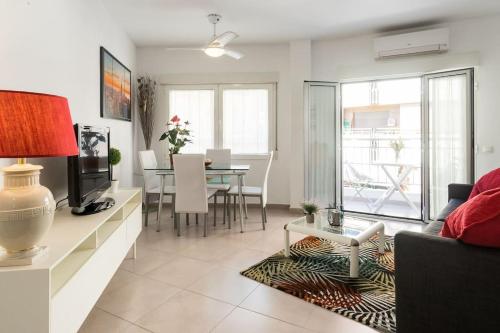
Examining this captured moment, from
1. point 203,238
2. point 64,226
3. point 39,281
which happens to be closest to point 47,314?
point 39,281

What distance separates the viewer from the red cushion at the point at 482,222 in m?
1.32

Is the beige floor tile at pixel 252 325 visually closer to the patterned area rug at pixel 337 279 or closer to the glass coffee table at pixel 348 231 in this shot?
the patterned area rug at pixel 337 279

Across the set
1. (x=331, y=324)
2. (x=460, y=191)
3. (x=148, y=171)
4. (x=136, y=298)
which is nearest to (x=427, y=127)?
(x=460, y=191)

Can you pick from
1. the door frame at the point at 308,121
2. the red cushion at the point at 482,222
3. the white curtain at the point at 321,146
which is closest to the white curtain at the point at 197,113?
the door frame at the point at 308,121

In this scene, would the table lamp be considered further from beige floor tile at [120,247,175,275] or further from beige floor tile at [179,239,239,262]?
beige floor tile at [179,239,239,262]

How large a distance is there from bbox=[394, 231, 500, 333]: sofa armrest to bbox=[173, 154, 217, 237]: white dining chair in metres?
2.39

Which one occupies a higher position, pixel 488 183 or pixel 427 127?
pixel 427 127

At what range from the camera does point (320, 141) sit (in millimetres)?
4809

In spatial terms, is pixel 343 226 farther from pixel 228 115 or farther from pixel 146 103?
pixel 146 103

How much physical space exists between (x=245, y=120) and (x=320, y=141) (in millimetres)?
1261

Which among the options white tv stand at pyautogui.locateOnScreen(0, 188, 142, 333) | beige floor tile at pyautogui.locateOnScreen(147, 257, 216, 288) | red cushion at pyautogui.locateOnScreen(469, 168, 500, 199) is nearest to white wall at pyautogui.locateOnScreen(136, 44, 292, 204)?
beige floor tile at pyautogui.locateOnScreen(147, 257, 216, 288)

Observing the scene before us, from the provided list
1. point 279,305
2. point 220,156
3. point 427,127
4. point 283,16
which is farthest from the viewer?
point 220,156

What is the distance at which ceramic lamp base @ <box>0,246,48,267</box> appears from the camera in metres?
1.23

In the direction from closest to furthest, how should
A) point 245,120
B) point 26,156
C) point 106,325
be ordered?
point 26,156 → point 106,325 → point 245,120
